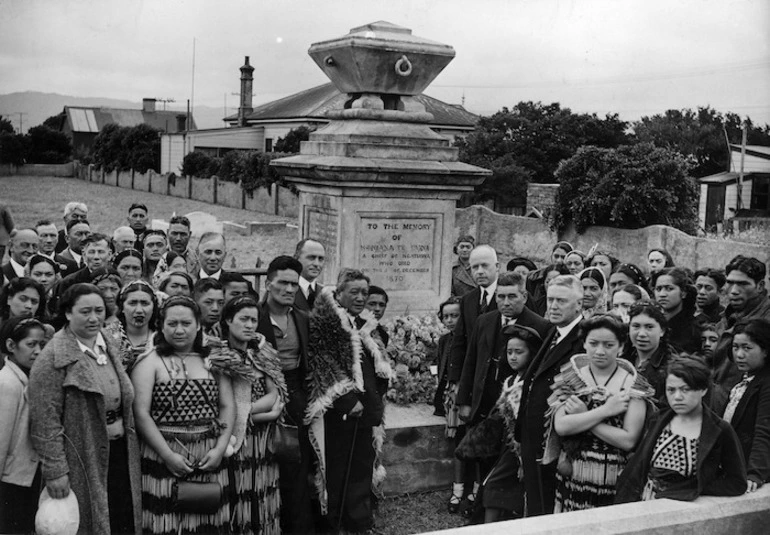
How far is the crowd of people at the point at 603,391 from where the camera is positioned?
4.31m

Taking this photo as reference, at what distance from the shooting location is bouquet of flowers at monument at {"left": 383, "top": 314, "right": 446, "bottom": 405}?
717 centimetres

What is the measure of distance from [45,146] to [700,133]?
4336 cm

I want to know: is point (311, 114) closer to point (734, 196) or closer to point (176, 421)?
point (734, 196)

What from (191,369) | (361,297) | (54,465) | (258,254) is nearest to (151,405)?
(191,369)

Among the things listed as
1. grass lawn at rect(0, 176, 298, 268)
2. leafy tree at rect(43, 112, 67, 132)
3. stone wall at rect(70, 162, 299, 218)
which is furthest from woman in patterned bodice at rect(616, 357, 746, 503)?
leafy tree at rect(43, 112, 67, 132)

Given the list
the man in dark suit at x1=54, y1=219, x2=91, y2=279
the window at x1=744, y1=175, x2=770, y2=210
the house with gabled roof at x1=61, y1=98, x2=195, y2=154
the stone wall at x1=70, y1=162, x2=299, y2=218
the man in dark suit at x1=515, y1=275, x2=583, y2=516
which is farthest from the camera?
the house with gabled roof at x1=61, y1=98, x2=195, y2=154

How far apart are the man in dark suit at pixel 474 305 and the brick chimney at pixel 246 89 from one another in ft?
186

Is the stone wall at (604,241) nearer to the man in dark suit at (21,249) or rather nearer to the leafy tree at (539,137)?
the man in dark suit at (21,249)

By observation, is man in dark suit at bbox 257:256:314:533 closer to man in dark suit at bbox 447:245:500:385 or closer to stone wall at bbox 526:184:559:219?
man in dark suit at bbox 447:245:500:385

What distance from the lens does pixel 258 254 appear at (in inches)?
856

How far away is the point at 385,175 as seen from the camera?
26.2 feet

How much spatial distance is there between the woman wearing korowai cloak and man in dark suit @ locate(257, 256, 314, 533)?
0.06 metres

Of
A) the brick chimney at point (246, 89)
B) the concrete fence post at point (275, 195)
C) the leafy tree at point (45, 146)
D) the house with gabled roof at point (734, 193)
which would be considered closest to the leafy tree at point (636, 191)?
the house with gabled roof at point (734, 193)

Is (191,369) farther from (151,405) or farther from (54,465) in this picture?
(54,465)
